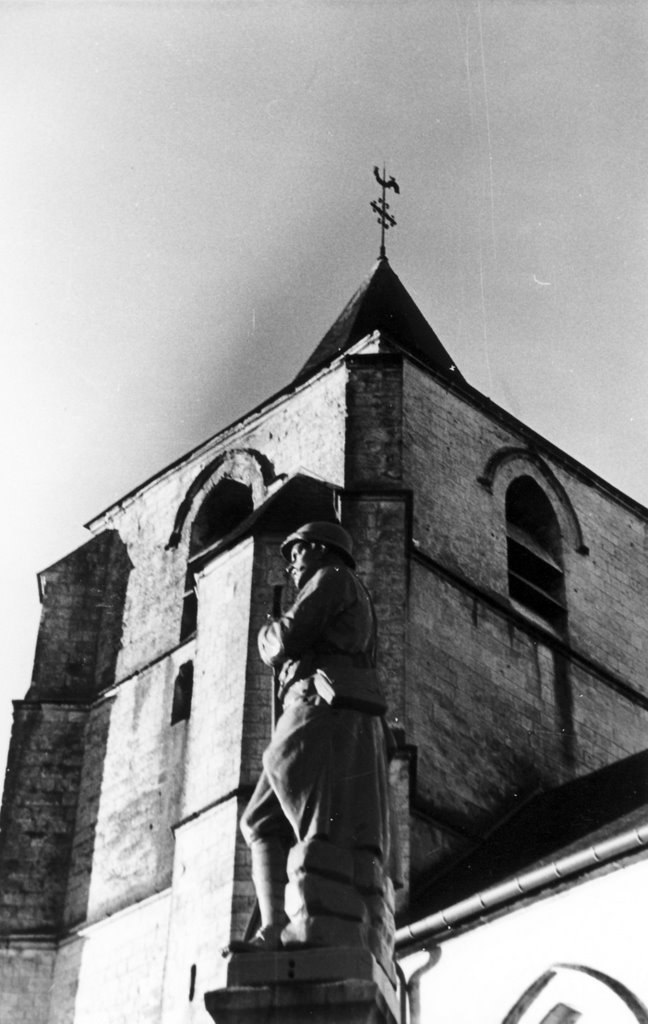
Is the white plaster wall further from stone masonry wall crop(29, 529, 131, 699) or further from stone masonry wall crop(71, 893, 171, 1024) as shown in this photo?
stone masonry wall crop(29, 529, 131, 699)

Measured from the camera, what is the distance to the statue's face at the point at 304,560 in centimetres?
702

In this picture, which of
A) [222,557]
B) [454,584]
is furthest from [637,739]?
[222,557]

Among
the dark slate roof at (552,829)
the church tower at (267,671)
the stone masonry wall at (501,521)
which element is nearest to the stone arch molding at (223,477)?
the church tower at (267,671)

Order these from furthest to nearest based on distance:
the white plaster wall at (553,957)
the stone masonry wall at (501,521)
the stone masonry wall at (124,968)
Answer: the stone masonry wall at (501,521)
the stone masonry wall at (124,968)
the white plaster wall at (553,957)

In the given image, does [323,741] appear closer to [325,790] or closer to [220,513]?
[325,790]

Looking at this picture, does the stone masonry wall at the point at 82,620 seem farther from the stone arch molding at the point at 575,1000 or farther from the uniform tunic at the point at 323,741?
the uniform tunic at the point at 323,741

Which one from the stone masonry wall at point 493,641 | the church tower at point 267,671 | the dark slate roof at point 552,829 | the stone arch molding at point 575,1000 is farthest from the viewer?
the stone masonry wall at point 493,641

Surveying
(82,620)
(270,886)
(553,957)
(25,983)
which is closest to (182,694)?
(82,620)

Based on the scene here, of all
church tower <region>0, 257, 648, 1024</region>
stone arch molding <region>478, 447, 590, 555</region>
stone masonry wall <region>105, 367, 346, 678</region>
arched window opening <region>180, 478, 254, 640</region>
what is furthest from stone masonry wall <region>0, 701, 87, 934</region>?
Answer: stone arch molding <region>478, 447, 590, 555</region>

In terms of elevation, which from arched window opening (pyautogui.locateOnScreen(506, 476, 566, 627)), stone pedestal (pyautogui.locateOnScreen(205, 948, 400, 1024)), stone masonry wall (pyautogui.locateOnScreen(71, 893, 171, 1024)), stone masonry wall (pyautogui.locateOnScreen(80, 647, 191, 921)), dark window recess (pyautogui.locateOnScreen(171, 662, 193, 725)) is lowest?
stone pedestal (pyautogui.locateOnScreen(205, 948, 400, 1024))

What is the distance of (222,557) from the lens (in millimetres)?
15500

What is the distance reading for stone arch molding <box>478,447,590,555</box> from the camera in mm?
18609

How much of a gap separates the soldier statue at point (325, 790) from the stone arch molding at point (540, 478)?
11805mm

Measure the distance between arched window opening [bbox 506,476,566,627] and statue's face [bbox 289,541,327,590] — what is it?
11.1 metres
